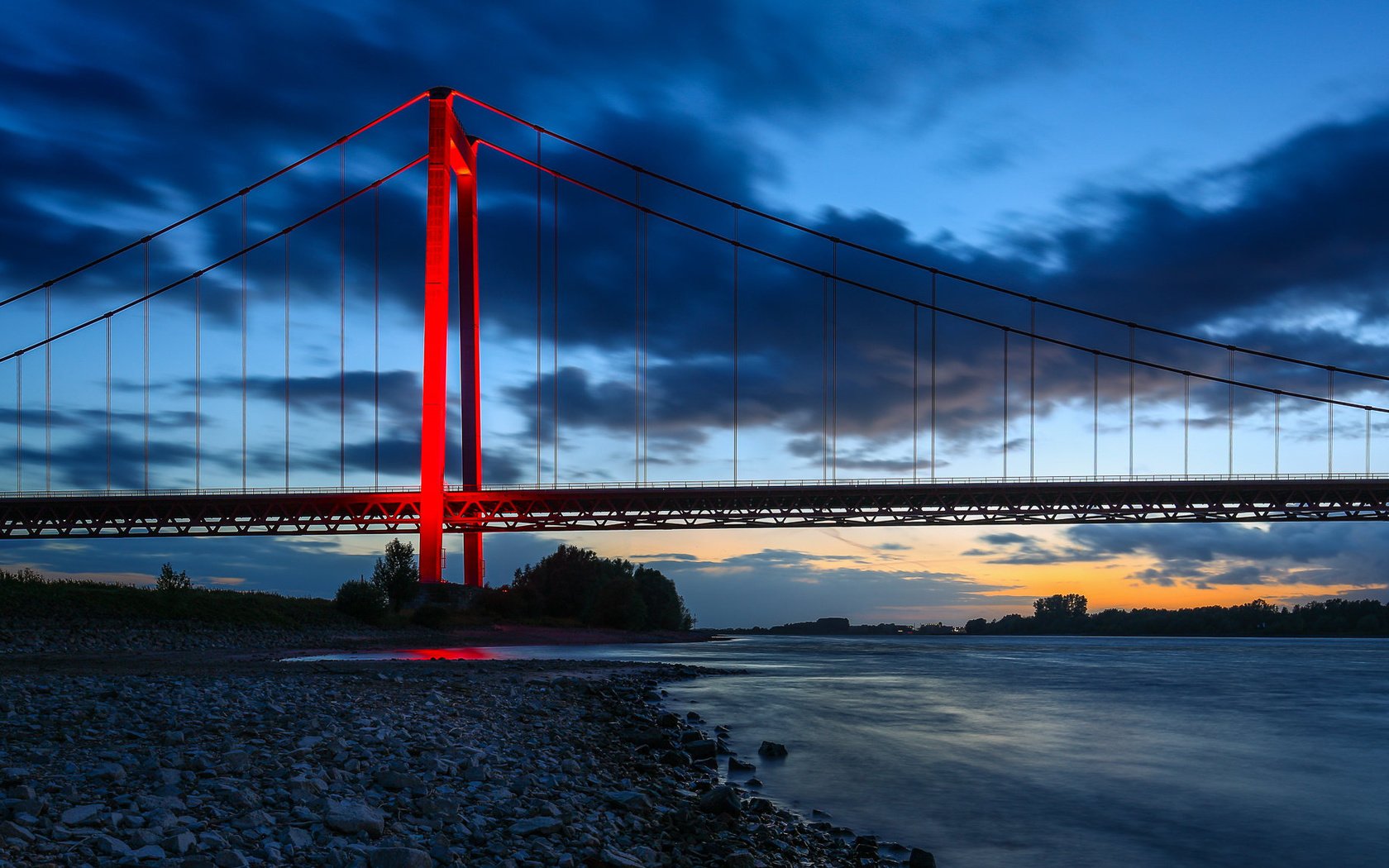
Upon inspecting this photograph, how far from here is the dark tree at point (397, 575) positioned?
182 ft

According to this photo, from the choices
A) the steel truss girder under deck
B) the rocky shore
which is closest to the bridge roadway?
the steel truss girder under deck

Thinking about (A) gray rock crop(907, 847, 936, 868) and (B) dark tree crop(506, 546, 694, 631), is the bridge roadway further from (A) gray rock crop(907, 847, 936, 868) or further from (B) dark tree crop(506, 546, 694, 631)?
(A) gray rock crop(907, 847, 936, 868)

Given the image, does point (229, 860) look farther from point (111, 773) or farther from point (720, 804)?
point (720, 804)

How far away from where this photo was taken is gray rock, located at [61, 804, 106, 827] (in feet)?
20.0

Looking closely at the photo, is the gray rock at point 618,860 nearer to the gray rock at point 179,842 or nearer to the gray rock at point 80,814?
the gray rock at point 179,842

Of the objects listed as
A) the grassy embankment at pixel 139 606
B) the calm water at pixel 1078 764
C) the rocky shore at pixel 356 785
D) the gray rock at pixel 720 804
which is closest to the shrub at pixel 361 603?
the grassy embankment at pixel 139 606

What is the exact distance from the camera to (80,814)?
6180 millimetres

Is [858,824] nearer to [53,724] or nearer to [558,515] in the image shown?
[53,724]

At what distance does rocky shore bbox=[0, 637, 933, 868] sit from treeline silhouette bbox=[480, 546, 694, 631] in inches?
2130

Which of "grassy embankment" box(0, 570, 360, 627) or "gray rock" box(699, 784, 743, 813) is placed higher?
"gray rock" box(699, 784, 743, 813)

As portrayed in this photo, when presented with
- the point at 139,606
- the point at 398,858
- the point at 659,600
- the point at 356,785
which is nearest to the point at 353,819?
the point at 398,858

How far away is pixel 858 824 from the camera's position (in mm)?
11492

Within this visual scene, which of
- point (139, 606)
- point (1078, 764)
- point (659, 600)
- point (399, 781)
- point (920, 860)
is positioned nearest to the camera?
point (399, 781)

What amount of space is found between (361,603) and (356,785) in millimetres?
44262
